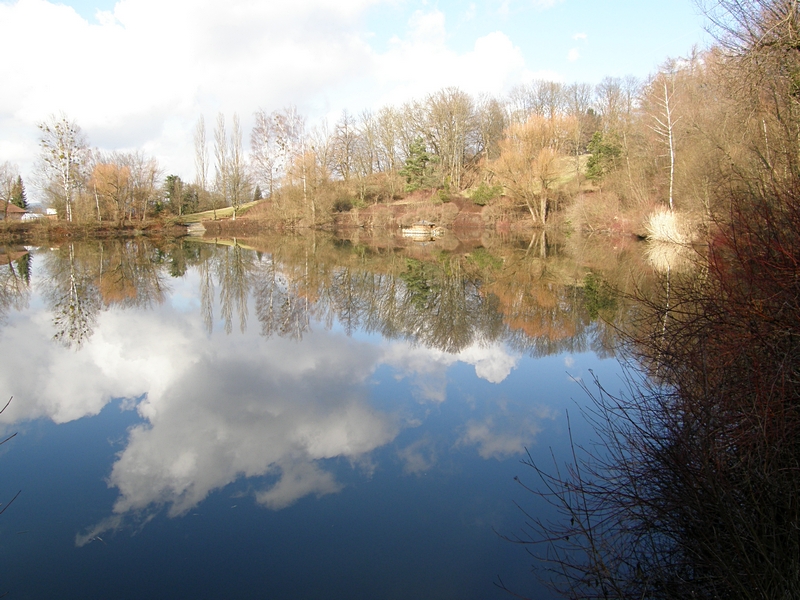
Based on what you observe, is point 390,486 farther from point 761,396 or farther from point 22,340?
point 22,340

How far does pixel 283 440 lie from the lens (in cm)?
521

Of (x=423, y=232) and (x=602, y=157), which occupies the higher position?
(x=602, y=157)

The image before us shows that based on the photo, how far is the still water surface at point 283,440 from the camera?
3.40 m

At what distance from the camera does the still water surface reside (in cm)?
Result: 340

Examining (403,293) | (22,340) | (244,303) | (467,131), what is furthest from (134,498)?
(467,131)

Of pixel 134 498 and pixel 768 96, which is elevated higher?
pixel 768 96

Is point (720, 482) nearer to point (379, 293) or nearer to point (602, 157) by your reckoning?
point (379, 293)

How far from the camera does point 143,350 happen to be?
8469 mm


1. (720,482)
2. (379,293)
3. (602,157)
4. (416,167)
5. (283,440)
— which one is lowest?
(283,440)

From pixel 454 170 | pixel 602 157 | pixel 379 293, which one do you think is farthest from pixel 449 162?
Answer: pixel 379 293

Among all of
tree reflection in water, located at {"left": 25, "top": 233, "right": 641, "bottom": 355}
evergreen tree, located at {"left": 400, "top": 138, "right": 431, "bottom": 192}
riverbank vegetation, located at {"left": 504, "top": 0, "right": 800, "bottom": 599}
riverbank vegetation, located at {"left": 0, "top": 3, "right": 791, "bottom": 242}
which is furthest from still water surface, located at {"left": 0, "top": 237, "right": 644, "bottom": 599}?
evergreen tree, located at {"left": 400, "top": 138, "right": 431, "bottom": 192}

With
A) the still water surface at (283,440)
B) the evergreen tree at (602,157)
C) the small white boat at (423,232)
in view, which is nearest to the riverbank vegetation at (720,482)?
the still water surface at (283,440)

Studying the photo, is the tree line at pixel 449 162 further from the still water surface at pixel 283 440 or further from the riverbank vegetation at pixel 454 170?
the still water surface at pixel 283 440

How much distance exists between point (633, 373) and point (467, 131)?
47293mm
